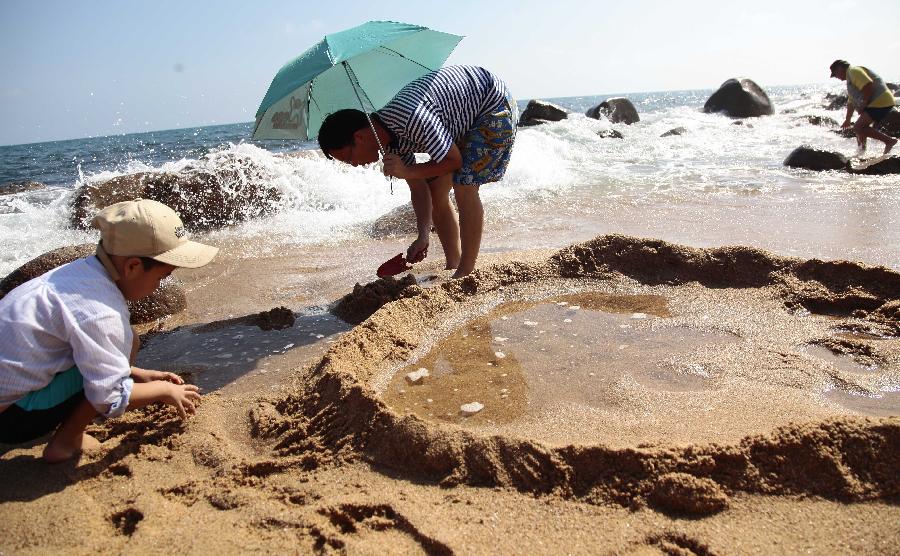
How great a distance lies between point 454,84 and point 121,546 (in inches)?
102

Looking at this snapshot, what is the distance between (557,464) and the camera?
1726mm

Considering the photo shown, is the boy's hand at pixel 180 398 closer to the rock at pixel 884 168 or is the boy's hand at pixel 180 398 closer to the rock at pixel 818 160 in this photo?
the rock at pixel 884 168

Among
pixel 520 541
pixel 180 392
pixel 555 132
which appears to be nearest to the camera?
pixel 520 541

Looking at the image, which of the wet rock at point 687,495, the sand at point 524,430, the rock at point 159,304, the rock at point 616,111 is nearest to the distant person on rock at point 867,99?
the sand at point 524,430

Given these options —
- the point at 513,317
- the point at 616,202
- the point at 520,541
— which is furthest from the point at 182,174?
the point at 520,541

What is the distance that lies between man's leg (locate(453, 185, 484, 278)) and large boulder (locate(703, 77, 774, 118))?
67.3 feet

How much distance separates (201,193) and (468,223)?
14.4 ft

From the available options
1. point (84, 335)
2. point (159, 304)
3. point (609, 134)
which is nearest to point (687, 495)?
point (84, 335)

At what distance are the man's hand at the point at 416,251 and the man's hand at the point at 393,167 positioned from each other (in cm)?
66

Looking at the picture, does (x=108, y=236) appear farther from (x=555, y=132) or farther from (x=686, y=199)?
(x=555, y=132)

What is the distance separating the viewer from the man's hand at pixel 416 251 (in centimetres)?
375

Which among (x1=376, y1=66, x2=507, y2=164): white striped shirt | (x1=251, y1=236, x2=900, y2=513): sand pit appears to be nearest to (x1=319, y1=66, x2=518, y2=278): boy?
(x1=376, y1=66, x2=507, y2=164): white striped shirt

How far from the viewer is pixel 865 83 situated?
945cm

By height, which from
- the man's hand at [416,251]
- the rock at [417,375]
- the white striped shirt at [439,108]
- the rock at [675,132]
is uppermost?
the white striped shirt at [439,108]
